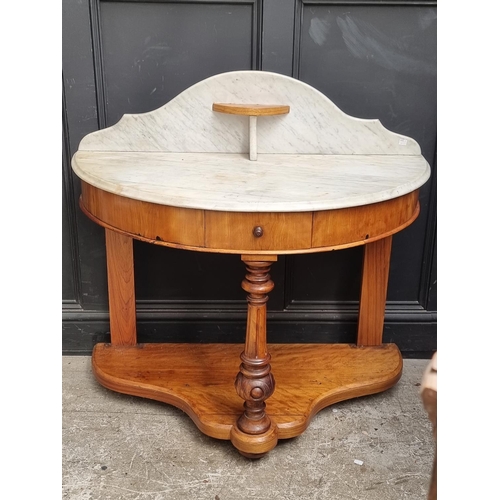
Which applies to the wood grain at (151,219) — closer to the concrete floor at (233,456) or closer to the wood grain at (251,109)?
the wood grain at (251,109)

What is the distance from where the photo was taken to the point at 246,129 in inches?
64.2

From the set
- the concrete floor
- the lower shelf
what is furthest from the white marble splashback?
the concrete floor

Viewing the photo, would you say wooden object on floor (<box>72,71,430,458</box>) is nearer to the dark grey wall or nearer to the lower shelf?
the lower shelf

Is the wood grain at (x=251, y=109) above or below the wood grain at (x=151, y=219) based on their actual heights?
above

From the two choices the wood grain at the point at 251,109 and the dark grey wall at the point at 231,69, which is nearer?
the wood grain at the point at 251,109

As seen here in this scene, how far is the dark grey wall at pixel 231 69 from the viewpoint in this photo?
65.6 inches

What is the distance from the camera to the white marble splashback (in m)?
1.60

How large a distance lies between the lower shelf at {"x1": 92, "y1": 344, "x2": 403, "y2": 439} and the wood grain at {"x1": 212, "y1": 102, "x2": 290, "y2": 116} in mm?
717

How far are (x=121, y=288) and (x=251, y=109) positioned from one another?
0.67 meters

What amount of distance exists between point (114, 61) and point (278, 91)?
0.47m

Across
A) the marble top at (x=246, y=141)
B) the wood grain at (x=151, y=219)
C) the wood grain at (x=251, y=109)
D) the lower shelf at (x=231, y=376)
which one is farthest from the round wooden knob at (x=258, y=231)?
the lower shelf at (x=231, y=376)

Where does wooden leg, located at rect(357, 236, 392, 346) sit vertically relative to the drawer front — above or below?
below

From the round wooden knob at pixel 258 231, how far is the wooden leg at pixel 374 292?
24.9 inches
